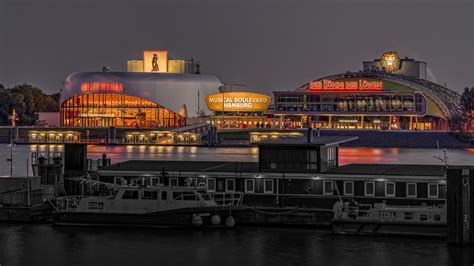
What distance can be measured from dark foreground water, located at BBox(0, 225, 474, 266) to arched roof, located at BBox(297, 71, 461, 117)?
5001 inches

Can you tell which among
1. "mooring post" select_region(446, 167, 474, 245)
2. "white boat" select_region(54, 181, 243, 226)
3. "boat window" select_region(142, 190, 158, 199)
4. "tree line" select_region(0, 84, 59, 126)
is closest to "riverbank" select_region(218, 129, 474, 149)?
"tree line" select_region(0, 84, 59, 126)

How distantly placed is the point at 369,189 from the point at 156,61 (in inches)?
5687

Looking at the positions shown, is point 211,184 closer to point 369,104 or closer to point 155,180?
point 155,180

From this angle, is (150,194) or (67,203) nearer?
(150,194)

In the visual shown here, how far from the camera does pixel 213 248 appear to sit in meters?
44.5

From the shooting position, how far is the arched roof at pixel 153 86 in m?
178

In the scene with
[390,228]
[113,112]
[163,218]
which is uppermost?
[113,112]

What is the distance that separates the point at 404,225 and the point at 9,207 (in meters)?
17.8

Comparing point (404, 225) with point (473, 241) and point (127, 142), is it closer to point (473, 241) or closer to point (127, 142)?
point (473, 241)

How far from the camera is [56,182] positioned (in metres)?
53.8

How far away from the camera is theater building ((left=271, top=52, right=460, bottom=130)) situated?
171 metres

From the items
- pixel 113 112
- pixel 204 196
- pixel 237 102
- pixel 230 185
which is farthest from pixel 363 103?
pixel 204 196

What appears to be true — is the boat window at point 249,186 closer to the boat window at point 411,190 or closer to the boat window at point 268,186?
the boat window at point 268,186

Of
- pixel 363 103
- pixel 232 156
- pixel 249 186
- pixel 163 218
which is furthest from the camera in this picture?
pixel 363 103
